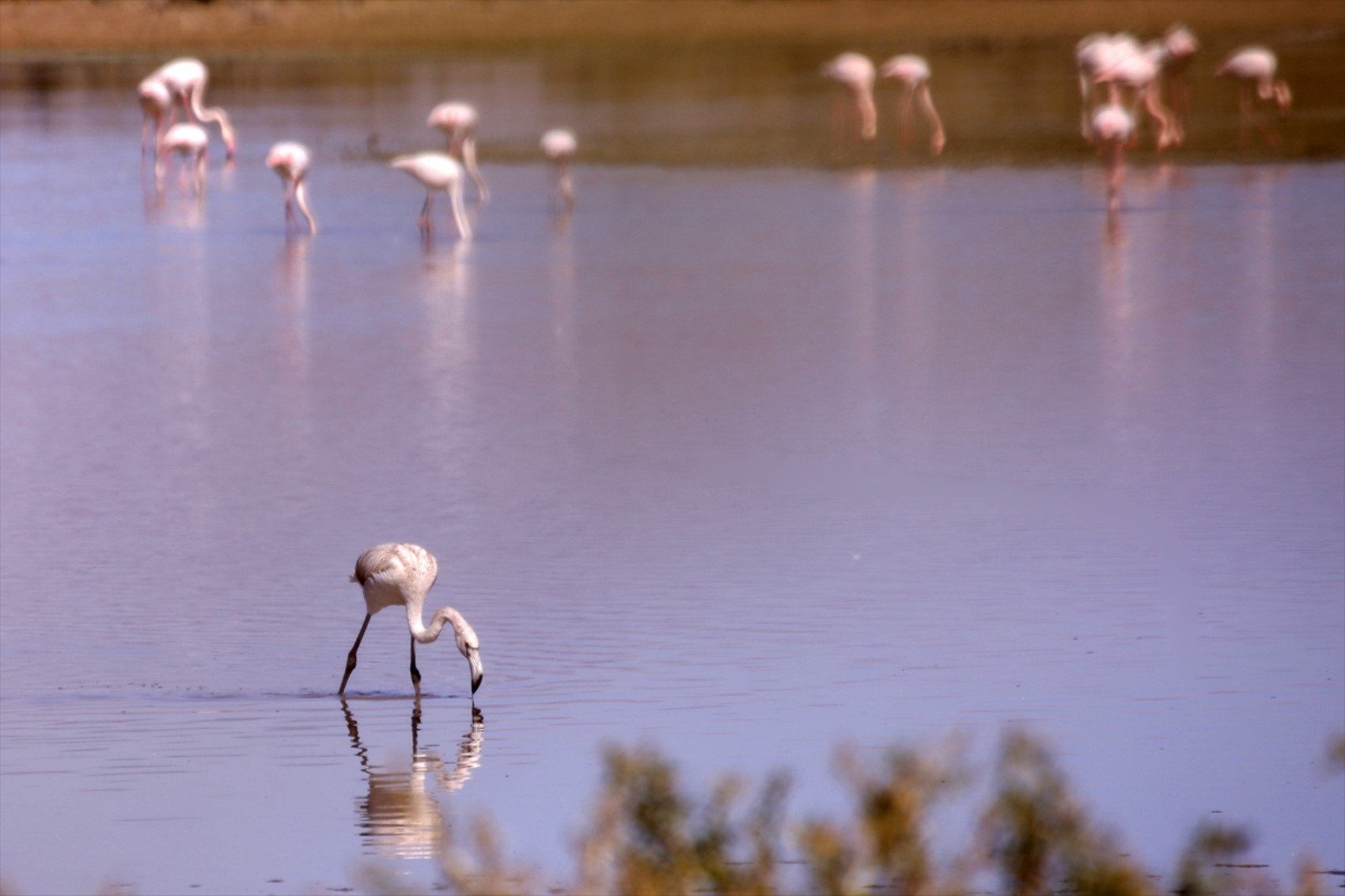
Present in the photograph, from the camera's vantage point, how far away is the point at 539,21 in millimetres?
38094

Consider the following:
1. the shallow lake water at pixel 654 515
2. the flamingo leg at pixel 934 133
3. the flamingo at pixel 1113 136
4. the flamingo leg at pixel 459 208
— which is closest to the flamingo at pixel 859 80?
the flamingo leg at pixel 934 133

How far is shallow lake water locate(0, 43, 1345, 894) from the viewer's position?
496 centimetres

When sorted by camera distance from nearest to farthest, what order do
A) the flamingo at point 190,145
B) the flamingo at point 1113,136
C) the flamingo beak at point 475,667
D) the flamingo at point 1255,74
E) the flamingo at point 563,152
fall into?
the flamingo beak at point 475,667 → the flamingo at point 1113,136 → the flamingo at point 563,152 → the flamingo at point 190,145 → the flamingo at point 1255,74

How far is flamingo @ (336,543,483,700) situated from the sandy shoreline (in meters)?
30.0

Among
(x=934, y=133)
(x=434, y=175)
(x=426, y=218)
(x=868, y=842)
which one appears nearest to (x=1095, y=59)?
(x=934, y=133)

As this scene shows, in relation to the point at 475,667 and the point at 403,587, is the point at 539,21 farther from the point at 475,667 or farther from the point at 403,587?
the point at 475,667

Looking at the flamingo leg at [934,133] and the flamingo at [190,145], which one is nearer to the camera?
the flamingo at [190,145]

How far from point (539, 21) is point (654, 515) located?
31562mm

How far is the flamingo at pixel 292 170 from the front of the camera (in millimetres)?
14703

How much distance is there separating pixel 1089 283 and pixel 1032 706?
700 cm

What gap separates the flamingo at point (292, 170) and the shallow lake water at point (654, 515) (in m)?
0.33

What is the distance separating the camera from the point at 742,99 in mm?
25859

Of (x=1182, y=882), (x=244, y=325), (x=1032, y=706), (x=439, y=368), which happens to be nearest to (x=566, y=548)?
(x=1032, y=706)

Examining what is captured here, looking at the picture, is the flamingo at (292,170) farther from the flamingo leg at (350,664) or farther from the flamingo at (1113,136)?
the flamingo leg at (350,664)
